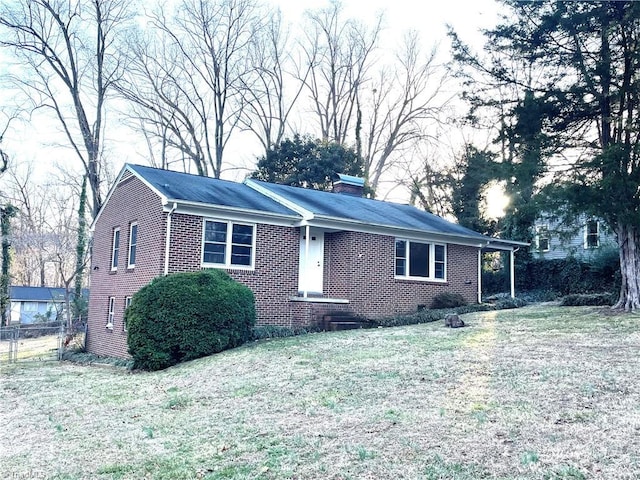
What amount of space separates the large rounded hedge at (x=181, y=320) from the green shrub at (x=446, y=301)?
8296 mm

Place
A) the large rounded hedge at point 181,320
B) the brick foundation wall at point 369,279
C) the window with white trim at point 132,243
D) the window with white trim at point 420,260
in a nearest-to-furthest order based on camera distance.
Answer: the large rounded hedge at point 181,320, the window with white trim at point 132,243, the brick foundation wall at point 369,279, the window with white trim at point 420,260

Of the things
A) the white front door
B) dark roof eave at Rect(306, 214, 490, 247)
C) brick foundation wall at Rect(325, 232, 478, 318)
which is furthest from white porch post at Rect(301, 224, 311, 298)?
brick foundation wall at Rect(325, 232, 478, 318)

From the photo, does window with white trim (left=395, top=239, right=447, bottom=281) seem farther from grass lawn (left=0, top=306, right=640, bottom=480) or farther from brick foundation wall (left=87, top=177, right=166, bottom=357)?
brick foundation wall (left=87, top=177, right=166, bottom=357)

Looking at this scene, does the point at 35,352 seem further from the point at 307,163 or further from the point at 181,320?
the point at 307,163

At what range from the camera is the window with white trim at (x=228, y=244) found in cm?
1536

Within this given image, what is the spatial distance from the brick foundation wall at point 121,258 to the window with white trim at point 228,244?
4.01 ft

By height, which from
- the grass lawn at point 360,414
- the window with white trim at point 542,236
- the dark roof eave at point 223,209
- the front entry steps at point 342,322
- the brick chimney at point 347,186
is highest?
the brick chimney at point 347,186

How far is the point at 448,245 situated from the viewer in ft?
65.5

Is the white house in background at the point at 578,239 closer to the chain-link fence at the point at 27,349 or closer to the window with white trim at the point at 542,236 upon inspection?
the window with white trim at the point at 542,236

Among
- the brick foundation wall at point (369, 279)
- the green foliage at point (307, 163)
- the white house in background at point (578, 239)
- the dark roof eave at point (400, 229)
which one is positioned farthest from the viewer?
the green foliage at point (307, 163)

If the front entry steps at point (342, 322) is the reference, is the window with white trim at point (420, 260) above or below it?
above

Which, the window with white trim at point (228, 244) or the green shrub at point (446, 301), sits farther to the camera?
the green shrub at point (446, 301)

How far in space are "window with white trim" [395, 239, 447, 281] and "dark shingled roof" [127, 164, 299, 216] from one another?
4118 mm

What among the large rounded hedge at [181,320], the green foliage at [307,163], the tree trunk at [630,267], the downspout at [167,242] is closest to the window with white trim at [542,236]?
the tree trunk at [630,267]
